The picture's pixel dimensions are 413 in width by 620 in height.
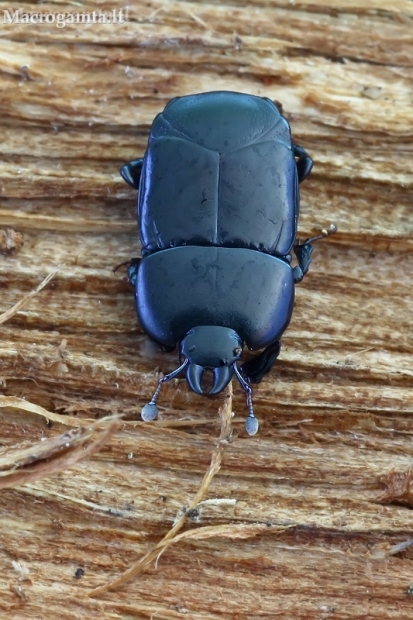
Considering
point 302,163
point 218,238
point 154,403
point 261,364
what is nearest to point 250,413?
point 261,364

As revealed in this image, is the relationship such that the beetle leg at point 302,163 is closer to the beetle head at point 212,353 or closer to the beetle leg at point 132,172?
the beetle leg at point 132,172

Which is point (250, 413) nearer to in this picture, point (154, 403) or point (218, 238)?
point (154, 403)

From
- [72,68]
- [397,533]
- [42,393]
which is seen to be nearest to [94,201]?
[72,68]

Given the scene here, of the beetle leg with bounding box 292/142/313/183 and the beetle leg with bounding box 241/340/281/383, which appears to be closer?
the beetle leg with bounding box 241/340/281/383

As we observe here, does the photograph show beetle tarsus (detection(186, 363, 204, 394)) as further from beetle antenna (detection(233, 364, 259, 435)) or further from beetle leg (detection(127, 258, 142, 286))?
beetle leg (detection(127, 258, 142, 286))

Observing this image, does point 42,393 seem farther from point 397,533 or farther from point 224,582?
point 397,533

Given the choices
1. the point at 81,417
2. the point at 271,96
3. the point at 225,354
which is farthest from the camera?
Answer: the point at 271,96

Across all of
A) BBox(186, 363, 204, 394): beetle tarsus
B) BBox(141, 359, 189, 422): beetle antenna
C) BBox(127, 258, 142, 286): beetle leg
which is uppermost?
BBox(127, 258, 142, 286): beetle leg

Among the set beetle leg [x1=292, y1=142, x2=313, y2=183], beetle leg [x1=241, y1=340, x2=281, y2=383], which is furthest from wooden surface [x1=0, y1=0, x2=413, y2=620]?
beetle leg [x1=292, y1=142, x2=313, y2=183]
